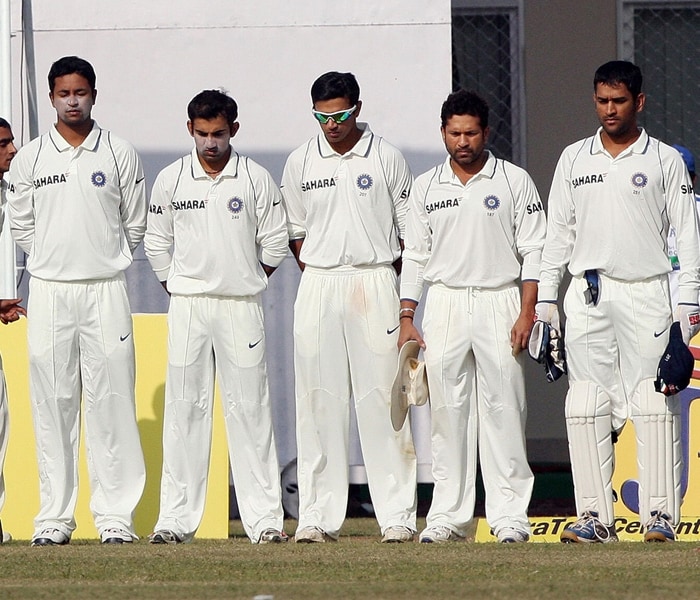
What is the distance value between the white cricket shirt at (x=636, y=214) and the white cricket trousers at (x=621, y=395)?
3.2 inches

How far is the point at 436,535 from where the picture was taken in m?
6.75

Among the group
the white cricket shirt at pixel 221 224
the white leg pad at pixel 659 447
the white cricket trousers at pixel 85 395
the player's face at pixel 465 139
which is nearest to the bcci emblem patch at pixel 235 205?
the white cricket shirt at pixel 221 224

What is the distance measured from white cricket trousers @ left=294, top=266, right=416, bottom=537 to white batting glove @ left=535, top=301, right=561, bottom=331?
2.34 feet

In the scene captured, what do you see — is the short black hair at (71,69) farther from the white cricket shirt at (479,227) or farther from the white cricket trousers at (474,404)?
the white cricket trousers at (474,404)

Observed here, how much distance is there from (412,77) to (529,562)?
3263 millimetres

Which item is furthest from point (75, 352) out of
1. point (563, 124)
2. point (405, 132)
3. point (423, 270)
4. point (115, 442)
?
point (563, 124)

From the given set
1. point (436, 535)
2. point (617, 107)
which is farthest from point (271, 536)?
point (617, 107)

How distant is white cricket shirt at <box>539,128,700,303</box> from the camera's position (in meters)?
6.45

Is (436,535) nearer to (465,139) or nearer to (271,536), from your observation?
(271,536)

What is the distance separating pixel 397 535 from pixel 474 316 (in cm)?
97

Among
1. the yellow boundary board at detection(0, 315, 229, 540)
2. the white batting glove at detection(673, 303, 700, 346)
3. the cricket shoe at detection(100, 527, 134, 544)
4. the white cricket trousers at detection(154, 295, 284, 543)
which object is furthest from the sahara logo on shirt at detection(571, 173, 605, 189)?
the cricket shoe at detection(100, 527, 134, 544)

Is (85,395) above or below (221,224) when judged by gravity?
below

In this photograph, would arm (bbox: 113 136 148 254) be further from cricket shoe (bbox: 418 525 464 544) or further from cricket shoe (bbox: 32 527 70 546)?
cricket shoe (bbox: 418 525 464 544)

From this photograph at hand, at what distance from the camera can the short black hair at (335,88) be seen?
7055 millimetres
